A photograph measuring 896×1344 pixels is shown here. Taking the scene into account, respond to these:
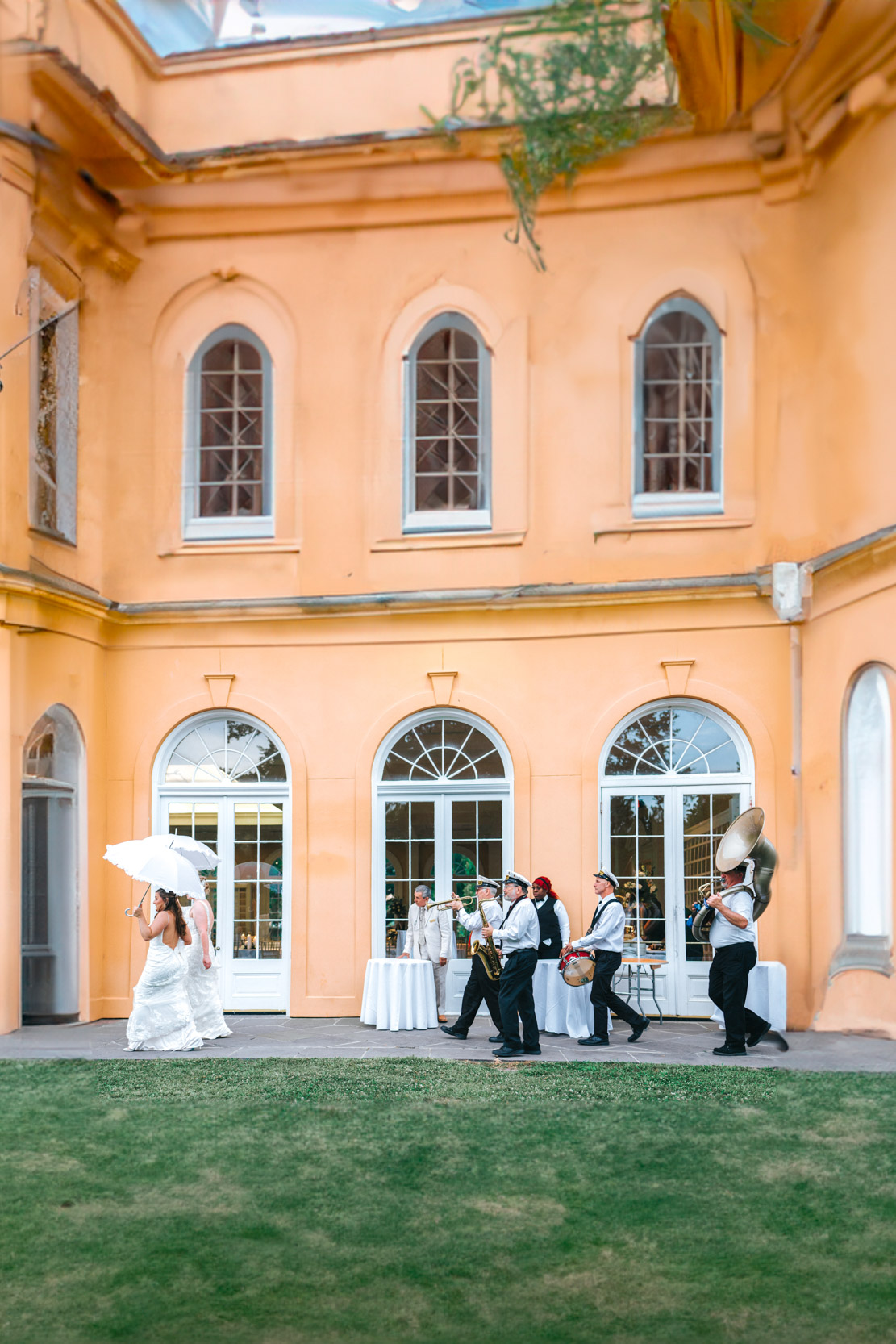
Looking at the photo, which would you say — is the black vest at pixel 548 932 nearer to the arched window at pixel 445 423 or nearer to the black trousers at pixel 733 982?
the black trousers at pixel 733 982

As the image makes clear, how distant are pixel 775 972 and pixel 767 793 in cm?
185

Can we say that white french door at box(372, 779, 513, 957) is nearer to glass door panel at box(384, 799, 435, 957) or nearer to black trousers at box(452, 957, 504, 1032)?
glass door panel at box(384, 799, 435, 957)

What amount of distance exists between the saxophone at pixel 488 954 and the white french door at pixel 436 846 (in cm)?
230

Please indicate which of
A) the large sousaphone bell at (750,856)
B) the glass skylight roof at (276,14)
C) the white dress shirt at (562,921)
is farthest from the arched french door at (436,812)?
the glass skylight roof at (276,14)

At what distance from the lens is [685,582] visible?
13.4m

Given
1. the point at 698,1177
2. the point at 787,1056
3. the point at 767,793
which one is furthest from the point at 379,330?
the point at 698,1177

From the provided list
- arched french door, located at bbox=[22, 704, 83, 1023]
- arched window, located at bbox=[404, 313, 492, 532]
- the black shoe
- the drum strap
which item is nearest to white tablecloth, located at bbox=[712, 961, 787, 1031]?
the black shoe

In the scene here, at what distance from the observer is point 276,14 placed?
376cm

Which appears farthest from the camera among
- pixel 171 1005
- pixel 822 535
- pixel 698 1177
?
pixel 822 535

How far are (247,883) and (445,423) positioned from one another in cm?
526

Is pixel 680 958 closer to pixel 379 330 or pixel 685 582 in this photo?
pixel 685 582

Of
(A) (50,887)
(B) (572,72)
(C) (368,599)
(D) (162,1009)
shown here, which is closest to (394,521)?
(C) (368,599)

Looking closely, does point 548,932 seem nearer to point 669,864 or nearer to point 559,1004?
point 559,1004

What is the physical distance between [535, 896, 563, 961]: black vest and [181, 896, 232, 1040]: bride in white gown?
3.00 metres
